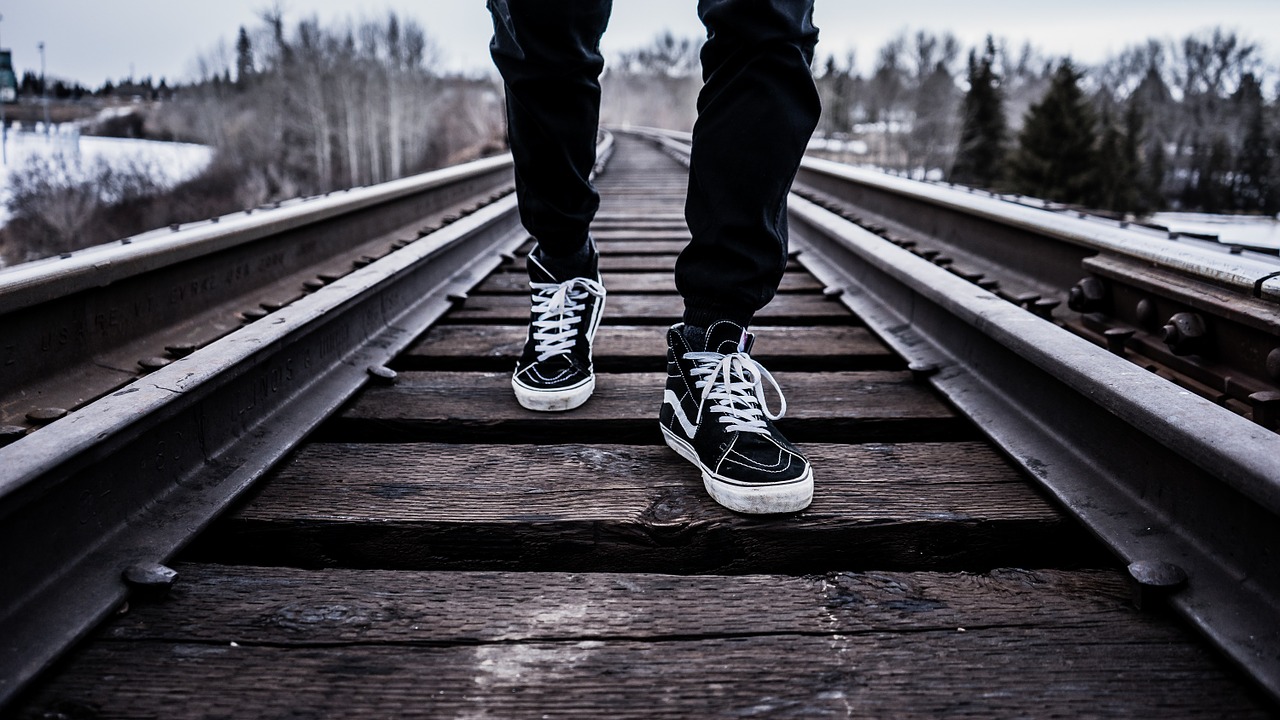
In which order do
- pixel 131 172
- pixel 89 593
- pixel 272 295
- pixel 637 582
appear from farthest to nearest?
pixel 131 172 < pixel 272 295 < pixel 637 582 < pixel 89 593

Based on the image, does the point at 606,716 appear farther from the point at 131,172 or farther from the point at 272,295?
the point at 131,172

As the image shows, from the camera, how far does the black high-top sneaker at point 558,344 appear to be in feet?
5.61

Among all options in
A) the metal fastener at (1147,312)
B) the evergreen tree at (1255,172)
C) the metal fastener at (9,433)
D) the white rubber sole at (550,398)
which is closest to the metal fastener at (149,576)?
the metal fastener at (9,433)

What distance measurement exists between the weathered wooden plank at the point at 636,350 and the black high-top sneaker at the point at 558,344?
254 millimetres

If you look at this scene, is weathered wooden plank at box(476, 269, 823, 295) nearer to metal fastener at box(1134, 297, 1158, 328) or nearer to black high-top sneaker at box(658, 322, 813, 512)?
metal fastener at box(1134, 297, 1158, 328)

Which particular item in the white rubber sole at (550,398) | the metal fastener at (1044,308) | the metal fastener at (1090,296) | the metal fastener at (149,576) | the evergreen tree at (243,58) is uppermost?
the evergreen tree at (243,58)

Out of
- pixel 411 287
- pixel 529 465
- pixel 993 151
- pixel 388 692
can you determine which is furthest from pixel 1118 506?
pixel 993 151

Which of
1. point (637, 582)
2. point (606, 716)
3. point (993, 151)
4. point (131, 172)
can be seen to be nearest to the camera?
point (606, 716)

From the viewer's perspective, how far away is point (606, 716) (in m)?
0.87

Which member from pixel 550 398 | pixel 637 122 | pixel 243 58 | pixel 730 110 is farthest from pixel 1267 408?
pixel 637 122

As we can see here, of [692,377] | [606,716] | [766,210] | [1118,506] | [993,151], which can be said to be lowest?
[606,716]

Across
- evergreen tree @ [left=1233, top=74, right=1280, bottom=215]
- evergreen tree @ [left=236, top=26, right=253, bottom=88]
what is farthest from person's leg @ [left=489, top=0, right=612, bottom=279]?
evergreen tree @ [left=236, top=26, right=253, bottom=88]

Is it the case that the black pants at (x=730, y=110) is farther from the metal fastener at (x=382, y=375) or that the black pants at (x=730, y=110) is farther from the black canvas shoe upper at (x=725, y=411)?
the metal fastener at (x=382, y=375)

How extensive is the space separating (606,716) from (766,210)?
94cm
